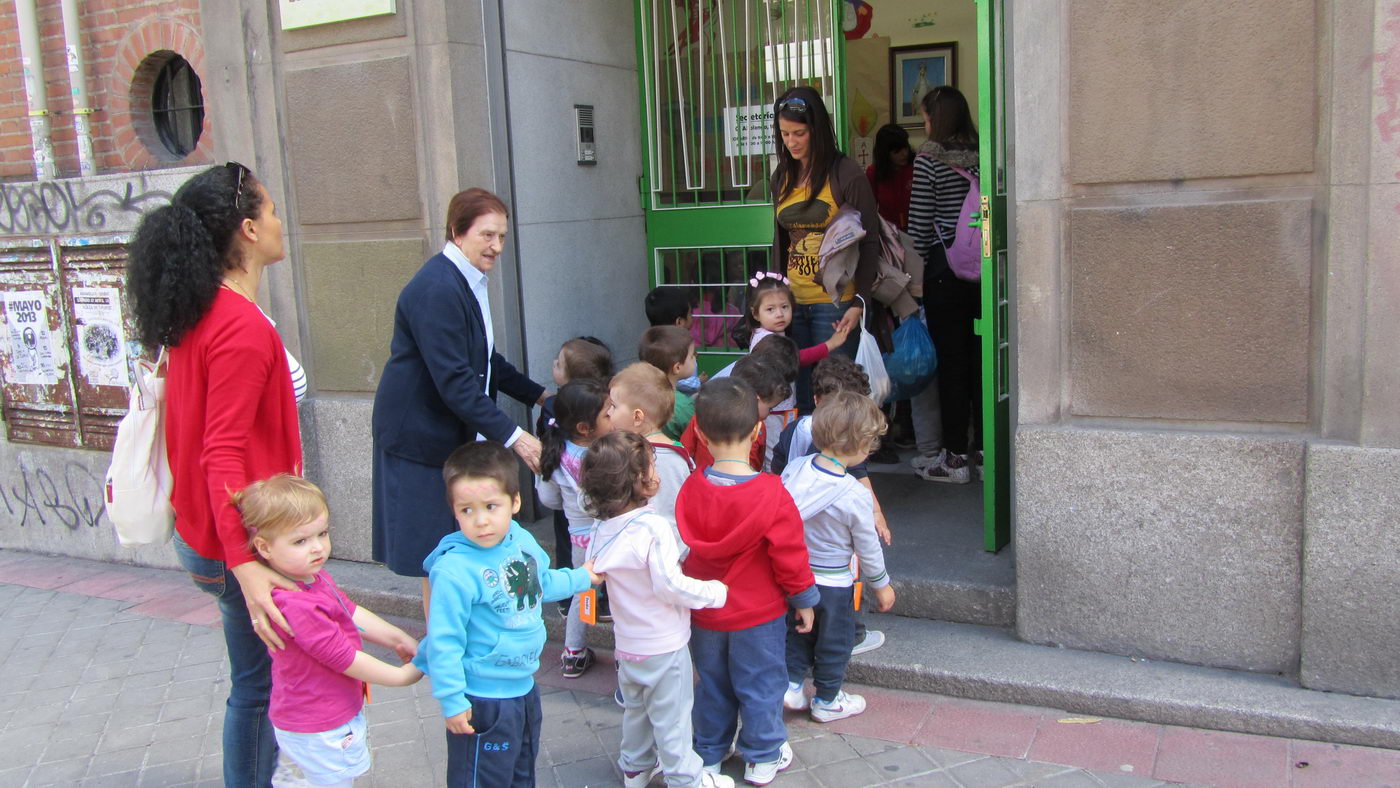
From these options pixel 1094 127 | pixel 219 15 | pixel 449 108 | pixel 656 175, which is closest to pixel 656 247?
pixel 656 175

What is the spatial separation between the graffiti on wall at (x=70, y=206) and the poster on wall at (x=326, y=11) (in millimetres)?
1165

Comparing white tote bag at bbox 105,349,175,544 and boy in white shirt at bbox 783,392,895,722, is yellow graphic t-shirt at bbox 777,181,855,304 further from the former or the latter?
white tote bag at bbox 105,349,175,544

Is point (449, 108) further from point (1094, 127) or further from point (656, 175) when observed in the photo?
point (1094, 127)

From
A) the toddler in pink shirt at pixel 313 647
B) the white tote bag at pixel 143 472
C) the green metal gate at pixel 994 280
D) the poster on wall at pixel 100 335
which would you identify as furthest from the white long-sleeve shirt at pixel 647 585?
the poster on wall at pixel 100 335

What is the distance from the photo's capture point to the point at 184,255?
2.97 m

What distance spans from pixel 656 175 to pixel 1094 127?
113 inches

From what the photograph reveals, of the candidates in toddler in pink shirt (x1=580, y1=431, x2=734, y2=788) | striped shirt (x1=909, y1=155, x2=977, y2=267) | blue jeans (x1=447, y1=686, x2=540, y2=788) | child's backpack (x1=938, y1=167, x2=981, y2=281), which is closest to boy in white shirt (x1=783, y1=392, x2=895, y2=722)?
toddler in pink shirt (x1=580, y1=431, x2=734, y2=788)

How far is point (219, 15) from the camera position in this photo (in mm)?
5488

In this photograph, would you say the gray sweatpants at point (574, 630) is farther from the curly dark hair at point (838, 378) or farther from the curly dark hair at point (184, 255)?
the curly dark hair at point (184, 255)

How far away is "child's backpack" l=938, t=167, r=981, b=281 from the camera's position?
534 cm

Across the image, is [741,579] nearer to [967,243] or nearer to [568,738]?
[568,738]

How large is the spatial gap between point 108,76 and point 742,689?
5.13 metres

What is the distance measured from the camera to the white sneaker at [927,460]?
582cm

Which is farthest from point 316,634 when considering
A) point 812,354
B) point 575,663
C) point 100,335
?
point 100,335
